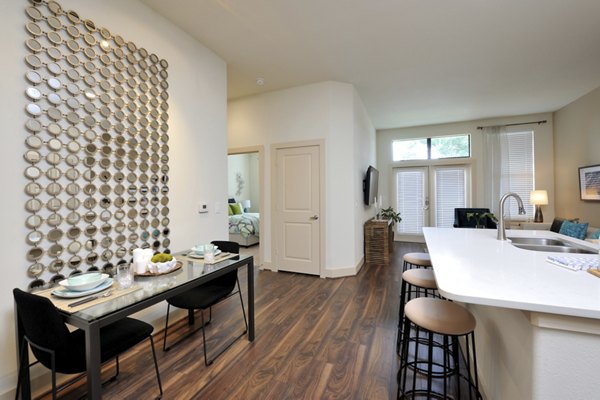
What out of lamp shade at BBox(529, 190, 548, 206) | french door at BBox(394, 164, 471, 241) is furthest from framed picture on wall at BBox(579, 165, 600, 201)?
french door at BBox(394, 164, 471, 241)

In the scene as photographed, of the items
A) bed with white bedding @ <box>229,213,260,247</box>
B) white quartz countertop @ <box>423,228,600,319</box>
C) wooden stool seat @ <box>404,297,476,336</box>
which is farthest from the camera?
bed with white bedding @ <box>229,213,260,247</box>

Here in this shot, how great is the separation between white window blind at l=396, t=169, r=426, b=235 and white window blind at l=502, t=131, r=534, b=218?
5.70 feet

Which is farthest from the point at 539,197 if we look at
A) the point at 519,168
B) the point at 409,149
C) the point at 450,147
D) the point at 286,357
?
the point at 286,357

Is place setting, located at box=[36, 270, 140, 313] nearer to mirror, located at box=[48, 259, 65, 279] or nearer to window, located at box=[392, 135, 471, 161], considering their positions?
mirror, located at box=[48, 259, 65, 279]

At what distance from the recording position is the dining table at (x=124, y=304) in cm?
119

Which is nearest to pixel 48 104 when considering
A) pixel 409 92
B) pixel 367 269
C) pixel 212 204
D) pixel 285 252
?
pixel 212 204

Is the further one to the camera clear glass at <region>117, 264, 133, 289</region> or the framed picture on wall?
the framed picture on wall

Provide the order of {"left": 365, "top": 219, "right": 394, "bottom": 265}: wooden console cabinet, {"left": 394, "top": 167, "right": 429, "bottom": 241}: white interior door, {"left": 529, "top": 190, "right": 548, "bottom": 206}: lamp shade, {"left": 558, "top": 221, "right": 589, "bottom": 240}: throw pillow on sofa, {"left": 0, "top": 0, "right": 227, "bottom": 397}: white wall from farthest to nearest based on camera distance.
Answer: {"left": 394, "top": 167, "right": 429, "bottom": 241}: white interior door → {"left": 529, "top": 190, "right": 548, "bottom": 206}: lamp shade → {"left": 365, "top": 219, "right": 394, "bottom": 265}: wooden console cabinet → {"left": 558, "top": 221, "right": 589, "bottom": 240}: throw pillow on sofa → {"left": 0, "top": 0, "right": 227, "bottom": 397}: white wall

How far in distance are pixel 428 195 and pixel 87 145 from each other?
21.8ft

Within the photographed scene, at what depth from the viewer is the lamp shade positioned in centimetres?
507

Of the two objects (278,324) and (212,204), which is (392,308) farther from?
(212,204)

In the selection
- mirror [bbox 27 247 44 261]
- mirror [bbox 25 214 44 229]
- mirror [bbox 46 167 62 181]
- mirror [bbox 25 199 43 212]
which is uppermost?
mirror [bbox 46 167 62 181]

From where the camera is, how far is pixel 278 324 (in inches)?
98.9

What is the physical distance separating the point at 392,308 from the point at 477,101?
425 cm
